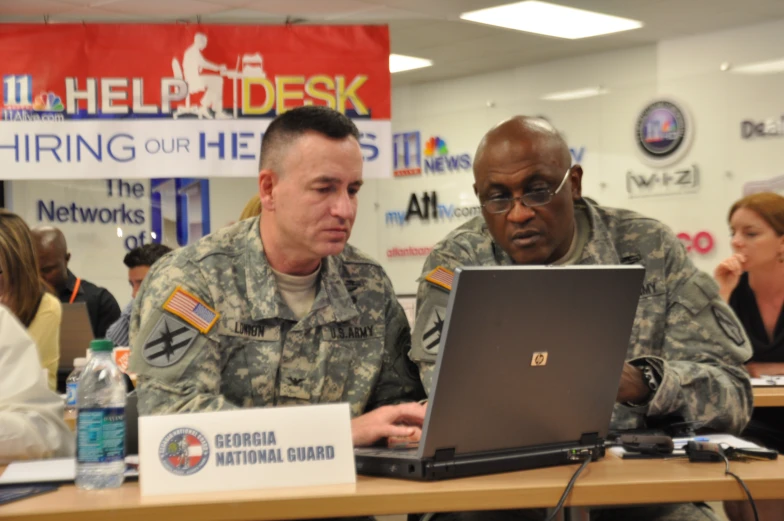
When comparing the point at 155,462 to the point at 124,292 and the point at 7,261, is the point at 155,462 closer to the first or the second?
the point at 7,261

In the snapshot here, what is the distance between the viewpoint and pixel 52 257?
527 centimetres

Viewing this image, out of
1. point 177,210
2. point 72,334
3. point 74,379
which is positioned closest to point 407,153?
point 177,210

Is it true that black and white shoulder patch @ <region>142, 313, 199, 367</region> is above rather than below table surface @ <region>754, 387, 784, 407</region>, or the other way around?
above

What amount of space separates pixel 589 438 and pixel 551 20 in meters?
5.53

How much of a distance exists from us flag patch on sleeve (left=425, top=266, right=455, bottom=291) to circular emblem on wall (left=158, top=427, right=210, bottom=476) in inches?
34.8

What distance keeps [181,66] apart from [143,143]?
1.60 feet

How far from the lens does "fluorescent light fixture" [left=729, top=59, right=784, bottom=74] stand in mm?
6855

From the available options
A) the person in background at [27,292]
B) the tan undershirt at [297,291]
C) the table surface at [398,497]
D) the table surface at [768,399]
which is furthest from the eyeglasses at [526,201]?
the person in background at [27,292]

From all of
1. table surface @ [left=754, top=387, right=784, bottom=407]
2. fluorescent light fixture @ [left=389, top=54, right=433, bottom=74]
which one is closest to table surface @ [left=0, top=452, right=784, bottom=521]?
table surface @ [left=754, top=387, right=784, bottom=407]

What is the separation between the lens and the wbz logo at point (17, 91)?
5129 millimetres

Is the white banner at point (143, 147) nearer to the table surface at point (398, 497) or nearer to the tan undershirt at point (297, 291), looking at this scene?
the tan undershirt at point (297, 291)

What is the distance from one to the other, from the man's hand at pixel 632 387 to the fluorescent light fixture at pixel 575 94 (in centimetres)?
613

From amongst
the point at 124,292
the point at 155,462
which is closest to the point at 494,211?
the point at 155,462

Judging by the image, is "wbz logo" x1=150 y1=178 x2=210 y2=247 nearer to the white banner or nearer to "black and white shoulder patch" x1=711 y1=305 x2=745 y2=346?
the white banner
